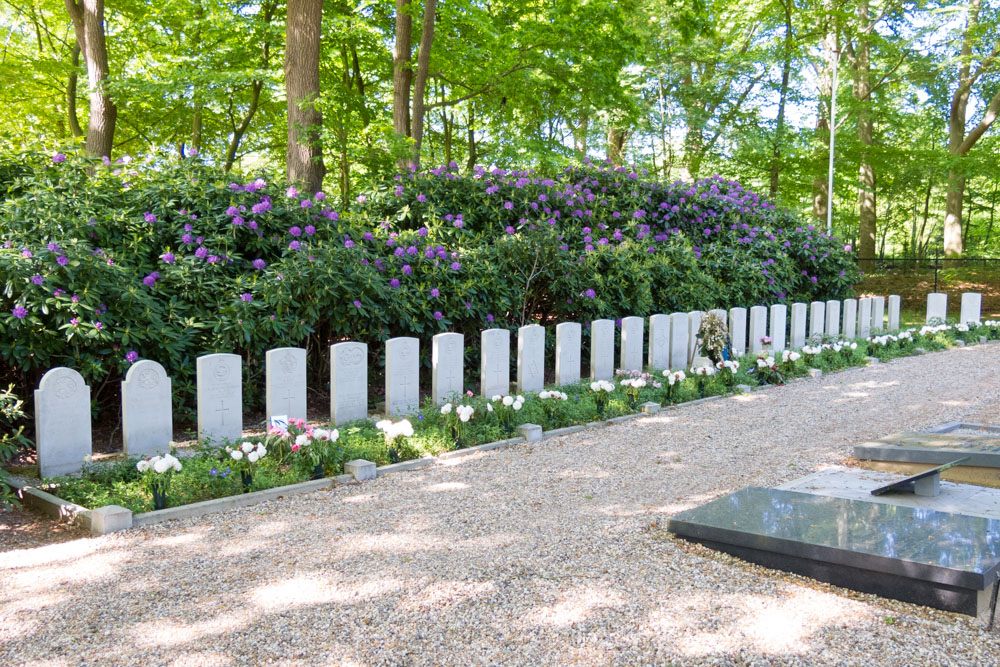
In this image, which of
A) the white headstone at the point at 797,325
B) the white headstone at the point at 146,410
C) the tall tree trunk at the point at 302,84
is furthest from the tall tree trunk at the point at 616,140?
the white headstone at the point at 146,410

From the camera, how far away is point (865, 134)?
70.4 feet

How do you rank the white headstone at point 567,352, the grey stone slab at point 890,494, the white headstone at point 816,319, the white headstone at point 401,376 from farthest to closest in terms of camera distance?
the white headstone at point 816,319 → the white headstone at point 567,352 → the white headstone at point 401,376 → the grey stone slab at point 890,494

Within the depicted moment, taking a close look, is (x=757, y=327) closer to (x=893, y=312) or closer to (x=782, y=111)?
(x=893, y=312)

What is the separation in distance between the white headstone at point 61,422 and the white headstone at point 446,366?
289 cm

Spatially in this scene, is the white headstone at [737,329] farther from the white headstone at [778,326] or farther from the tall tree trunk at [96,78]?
the tall tree trunk at [96,78]

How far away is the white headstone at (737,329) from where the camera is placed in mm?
10164

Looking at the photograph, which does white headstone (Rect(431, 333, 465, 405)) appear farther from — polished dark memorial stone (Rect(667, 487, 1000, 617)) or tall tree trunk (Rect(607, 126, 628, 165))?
tall tree trunk (Rect(607, 126, 628, 165))

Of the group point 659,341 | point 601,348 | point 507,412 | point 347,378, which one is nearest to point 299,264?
point 347,378

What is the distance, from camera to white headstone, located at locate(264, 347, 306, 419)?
19.1 ft

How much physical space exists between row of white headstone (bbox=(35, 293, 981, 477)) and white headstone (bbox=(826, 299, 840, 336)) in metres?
2.02

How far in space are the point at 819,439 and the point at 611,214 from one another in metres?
6.11

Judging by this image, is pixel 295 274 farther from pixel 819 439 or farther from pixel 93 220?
pixel 819 439

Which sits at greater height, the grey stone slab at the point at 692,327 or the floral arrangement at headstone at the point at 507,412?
the grey stone slab at the point at 692,327

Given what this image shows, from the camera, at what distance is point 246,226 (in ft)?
24.0
